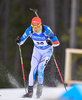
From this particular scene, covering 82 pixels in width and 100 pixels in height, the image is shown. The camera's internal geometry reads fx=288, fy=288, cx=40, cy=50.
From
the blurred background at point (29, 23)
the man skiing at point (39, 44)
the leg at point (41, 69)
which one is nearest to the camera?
the man skiing at point (39, 44)

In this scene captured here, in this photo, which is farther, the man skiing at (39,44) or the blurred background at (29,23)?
the blurred background at (29,23)

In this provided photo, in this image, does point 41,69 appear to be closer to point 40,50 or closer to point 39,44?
point 40,50

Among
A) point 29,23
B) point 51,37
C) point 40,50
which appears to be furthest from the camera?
point 29,23

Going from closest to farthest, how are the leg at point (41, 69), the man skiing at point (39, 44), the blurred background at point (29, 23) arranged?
the man skiing at point (39, 44)
the leg at point (41, 69)
the blurred background at point (29, 23)

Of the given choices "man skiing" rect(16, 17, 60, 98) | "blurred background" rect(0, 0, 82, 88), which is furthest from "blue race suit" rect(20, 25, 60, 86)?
"blurred background" rect(0, 0, 82, 88)

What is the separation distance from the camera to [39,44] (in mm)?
5902

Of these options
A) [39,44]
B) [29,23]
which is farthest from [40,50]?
[29,23]

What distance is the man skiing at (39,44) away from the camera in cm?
571

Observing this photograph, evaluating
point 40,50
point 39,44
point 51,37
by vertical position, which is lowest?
point 40,50

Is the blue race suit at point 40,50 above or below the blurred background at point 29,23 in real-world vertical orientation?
above

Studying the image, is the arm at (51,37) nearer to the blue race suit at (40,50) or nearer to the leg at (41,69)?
the blue race suit at (40,50)

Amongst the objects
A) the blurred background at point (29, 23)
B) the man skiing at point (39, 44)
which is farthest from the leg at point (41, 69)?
the blurred background at point (29, 23)

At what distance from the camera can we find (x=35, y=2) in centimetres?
2359

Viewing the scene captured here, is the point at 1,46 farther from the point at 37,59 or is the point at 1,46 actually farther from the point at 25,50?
the point at 37,59
